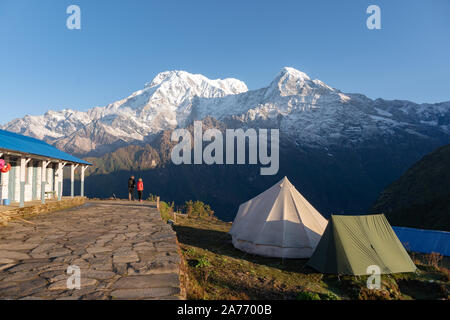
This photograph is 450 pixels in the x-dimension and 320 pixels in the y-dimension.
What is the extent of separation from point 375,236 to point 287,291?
4518 millimetres

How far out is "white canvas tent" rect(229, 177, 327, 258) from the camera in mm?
10641

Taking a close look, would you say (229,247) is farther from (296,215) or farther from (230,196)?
(230,196)

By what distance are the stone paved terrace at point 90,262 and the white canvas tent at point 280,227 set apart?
4658mm

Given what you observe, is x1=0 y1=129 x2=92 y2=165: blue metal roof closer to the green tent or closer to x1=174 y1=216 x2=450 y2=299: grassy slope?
x1=174 y1=216 x2=450 y2=299: grassy slope

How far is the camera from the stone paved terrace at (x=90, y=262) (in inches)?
147

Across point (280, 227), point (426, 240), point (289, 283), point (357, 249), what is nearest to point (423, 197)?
point (426, 240)

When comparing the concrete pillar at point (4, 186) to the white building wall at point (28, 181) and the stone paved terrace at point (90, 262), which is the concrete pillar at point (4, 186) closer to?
the white building wall at point (28, 181)

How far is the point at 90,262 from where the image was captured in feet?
16.2

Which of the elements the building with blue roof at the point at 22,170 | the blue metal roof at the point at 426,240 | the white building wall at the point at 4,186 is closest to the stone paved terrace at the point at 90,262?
the building with blue roof at the point at 22,170

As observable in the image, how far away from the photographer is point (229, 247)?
1236cm

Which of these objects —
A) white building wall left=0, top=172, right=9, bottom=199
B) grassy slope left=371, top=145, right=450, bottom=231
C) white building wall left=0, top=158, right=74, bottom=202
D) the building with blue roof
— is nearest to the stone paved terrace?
the building with blue roof

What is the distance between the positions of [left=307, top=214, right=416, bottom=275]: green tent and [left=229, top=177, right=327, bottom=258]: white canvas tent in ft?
4.88
